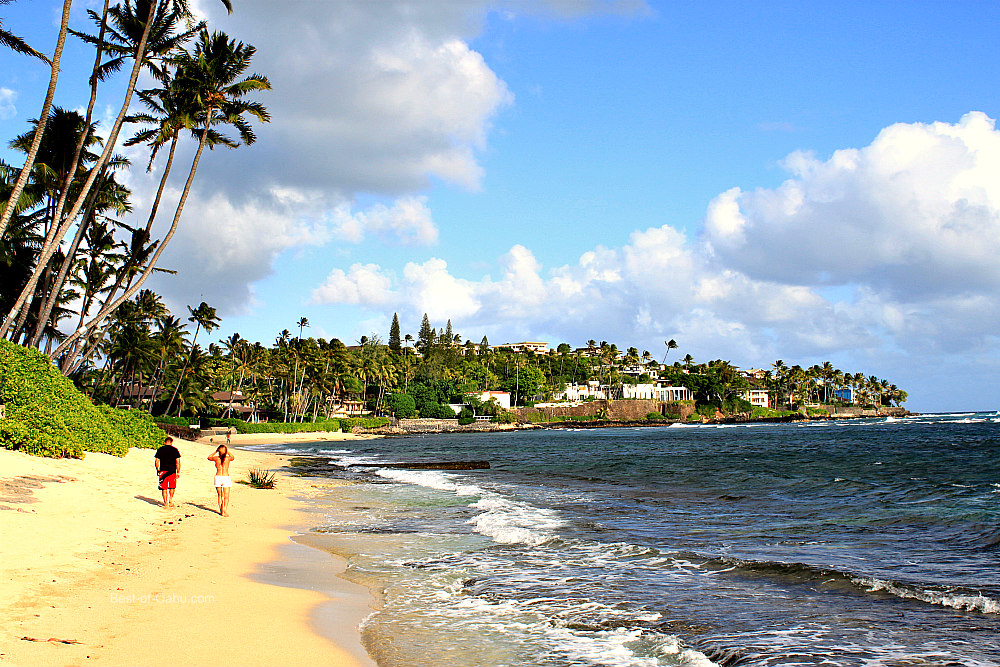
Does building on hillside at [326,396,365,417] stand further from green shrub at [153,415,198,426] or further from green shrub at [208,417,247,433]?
green shrub at [153,415,198,426]

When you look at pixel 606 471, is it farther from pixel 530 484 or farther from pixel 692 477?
pixel 530 484

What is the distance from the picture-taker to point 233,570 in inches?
416

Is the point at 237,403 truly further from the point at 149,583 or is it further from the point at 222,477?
the point at 149,583

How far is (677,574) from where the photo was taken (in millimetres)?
11375

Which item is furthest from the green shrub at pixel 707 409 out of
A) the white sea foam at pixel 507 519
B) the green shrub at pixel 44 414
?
the green shrub at pixel 44 414

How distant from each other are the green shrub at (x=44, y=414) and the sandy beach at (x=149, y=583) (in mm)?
1149

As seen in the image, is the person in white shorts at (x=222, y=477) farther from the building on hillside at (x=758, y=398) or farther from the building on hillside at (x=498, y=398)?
the building on hillside at (x=758, y=398)

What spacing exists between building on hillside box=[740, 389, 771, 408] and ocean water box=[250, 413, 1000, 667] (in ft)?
515

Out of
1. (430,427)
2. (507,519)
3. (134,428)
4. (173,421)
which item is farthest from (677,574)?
(430,427)

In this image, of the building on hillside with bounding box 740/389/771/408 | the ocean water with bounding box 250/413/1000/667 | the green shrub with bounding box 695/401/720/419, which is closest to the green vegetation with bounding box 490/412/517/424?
the green shrub with bounding box 695/401/720/419

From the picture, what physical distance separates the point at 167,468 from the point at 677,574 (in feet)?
36.7

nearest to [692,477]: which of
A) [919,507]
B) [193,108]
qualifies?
[919,507]

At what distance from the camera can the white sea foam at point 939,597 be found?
936 centimetres

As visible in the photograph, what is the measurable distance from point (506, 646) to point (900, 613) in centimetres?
544
